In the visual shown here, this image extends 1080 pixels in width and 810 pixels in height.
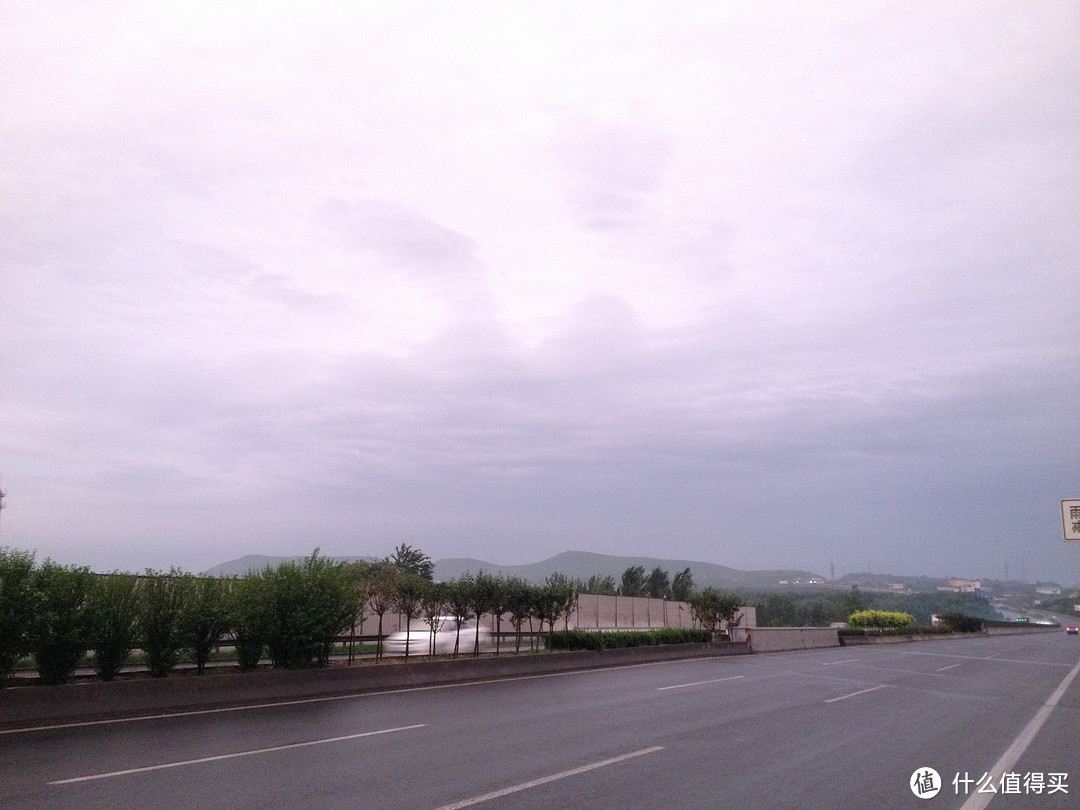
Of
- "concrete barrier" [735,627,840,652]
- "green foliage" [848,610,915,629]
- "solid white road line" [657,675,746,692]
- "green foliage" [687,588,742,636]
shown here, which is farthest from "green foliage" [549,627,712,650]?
"green foliage" [848,610,915,629]

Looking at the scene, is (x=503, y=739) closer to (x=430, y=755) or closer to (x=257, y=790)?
(x=430, y=755)

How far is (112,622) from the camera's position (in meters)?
15.2

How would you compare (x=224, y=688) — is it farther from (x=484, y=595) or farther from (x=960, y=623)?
(x=960, y=623)

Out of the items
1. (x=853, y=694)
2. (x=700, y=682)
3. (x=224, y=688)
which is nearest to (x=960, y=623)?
(x=700, y=682)

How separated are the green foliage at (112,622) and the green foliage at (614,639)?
15331mm

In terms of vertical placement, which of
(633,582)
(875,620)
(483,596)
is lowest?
(875,620)

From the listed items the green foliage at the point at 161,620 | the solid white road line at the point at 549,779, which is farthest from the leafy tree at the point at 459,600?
the solid white road line at the point at 549,779

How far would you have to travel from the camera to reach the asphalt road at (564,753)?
9281 millimetres

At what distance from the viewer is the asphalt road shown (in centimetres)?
928

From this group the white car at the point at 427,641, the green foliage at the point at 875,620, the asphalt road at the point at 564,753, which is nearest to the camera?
the asphalt road at the point at 564,753

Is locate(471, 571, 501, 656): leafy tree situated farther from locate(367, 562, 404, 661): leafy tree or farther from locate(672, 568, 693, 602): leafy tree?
locate(672, 568, 693, 602): leafy tree

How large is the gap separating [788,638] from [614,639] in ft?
49.6

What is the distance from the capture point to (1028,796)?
32.6 ft

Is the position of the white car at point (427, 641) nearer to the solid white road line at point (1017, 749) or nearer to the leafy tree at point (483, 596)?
the leafy tree at point (483, 596)
